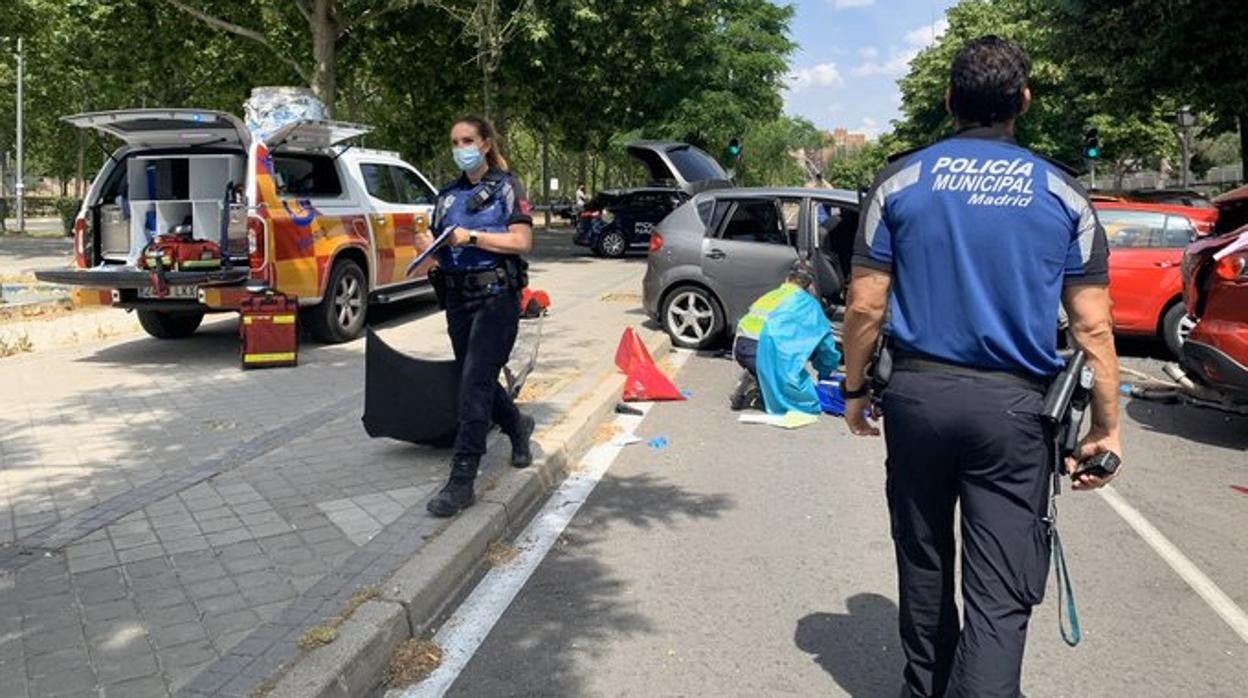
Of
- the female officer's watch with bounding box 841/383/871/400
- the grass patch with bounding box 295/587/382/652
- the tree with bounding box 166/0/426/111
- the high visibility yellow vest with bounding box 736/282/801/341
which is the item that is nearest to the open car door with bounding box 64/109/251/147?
the high visibility yellow vest with bounding box 736/282/801/341

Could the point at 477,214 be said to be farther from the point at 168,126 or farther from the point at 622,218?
the point at 622,218

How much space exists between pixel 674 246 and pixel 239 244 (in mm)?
4109

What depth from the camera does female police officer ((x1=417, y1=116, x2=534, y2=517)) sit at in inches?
186

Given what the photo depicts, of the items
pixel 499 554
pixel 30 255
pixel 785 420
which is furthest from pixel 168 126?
pixel 30 255

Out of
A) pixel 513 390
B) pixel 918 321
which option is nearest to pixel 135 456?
pixel 513 390

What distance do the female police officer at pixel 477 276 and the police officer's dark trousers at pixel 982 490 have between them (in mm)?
2424

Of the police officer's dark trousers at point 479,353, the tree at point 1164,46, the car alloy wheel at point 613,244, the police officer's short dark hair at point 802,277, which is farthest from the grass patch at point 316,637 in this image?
the car alloy wheel at point 613,244

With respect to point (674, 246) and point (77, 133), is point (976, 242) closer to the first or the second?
point (674, 246)

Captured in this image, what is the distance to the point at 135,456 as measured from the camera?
571 centimetres

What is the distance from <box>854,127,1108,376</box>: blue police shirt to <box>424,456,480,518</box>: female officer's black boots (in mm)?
2647

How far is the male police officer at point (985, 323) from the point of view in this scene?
8.32 ft

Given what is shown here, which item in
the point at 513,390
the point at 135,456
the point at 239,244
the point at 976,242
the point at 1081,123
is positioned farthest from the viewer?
the point at 1081,123

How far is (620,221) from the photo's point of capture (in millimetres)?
23062

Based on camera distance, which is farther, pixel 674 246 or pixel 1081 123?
pixel 1081 123
